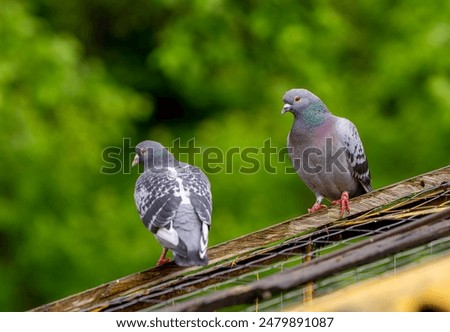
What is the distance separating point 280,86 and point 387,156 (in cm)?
125

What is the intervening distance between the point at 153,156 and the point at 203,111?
5.34m

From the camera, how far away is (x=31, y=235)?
32.0 feet

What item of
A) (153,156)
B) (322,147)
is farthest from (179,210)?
(322,147)

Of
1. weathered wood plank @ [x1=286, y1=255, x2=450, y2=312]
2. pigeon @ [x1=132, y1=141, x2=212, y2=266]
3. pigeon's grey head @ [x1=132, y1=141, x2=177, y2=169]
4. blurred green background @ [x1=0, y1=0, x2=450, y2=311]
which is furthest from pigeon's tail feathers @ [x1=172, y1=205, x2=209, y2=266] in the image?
blurred green background @ [x1=0, y1=0, x2=450, y2=311]

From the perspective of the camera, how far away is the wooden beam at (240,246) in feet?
14.4

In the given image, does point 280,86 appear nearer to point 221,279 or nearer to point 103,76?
point 103,76

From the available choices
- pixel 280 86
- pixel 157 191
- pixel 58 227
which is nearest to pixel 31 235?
pixel 58 227

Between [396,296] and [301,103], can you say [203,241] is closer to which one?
[396,296]

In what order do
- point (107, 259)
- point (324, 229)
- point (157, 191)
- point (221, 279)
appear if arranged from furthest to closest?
point (107, 259) → point (157, 191) → point (324, 229) → point (221, 279)

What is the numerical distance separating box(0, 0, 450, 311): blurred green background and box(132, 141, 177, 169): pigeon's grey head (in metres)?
3.33

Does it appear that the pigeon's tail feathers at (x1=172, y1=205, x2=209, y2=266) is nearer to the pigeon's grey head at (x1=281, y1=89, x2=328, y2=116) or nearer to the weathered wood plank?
the weathered wood plank

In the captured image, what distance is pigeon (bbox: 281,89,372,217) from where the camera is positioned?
6.42m

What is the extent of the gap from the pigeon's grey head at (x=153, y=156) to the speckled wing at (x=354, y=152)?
114 centimetres

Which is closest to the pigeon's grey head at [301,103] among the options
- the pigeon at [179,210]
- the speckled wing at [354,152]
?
the speckled wing at [354,152]
